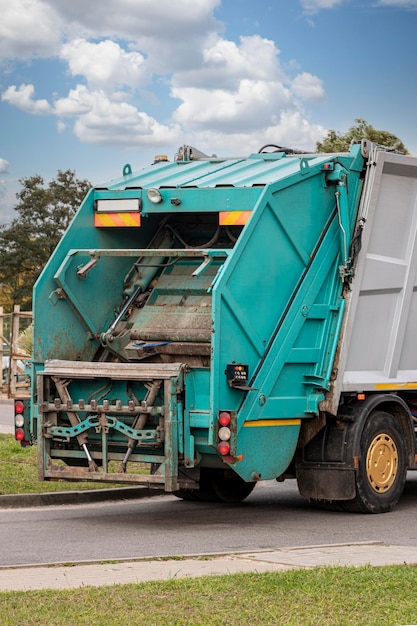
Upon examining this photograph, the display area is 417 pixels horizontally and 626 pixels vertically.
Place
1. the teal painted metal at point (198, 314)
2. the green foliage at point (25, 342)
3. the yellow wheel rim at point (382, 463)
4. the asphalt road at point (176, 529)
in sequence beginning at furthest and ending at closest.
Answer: the green foliage at point (25, 342) → the yellow wheel rim at point (382, 463) → the teal painted metal at point (198, 314) → the asphalt road at point (176, 529)

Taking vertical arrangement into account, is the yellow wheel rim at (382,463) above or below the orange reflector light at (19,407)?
below

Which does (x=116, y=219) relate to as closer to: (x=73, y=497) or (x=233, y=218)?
(x=233, y=218)

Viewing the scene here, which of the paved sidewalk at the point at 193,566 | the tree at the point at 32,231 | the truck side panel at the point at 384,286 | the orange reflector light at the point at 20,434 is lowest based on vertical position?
the tree at the point at 32,231

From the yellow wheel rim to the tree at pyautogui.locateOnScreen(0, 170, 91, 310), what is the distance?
140 feet

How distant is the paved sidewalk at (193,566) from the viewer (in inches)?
276

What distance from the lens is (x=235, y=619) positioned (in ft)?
19.6

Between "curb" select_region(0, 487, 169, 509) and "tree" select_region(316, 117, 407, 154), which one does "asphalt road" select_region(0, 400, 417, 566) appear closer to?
"curb" select_region(0, 487, 169, 509)

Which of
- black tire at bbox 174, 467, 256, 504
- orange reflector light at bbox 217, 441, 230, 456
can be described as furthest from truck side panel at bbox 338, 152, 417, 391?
black tire at bbox 174, 467, 256, 504

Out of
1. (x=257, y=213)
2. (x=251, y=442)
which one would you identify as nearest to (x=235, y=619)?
(x=251, y=442)

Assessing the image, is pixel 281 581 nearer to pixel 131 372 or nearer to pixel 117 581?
pixel 117 581

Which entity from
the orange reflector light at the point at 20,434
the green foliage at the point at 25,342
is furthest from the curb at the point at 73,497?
the green foliage at the point at 25,342

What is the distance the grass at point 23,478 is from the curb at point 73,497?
14 cm

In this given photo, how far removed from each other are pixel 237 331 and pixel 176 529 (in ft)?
5.72

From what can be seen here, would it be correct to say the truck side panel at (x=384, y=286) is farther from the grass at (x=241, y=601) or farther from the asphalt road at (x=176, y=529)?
the grass at (x=241, y=601)
